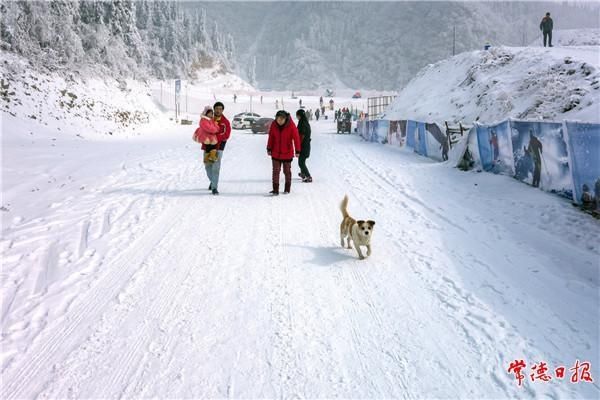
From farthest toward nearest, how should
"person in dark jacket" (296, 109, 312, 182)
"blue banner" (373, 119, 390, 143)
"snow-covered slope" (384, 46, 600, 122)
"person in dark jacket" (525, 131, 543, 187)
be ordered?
1. "blue banner" (373, 119, 390, 143)
2. "snow-covered slope" (384, 46, 600, 122)
3. "person in dark jacket" (296, 109, 312, 182)
4. "person in dark jacket" (525, 131, 543, 187)

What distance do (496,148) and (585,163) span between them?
396cm

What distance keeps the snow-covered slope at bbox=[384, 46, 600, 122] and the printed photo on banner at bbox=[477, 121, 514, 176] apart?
9.87 ft

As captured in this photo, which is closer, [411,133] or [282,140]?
[282,140]

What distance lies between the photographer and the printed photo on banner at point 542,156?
7871mm

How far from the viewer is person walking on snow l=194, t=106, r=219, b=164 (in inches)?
342

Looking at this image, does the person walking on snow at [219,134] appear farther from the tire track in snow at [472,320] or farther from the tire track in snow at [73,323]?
the tire track in snow at [472,320]

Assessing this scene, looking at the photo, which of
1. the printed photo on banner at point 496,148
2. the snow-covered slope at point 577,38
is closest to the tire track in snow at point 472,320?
the printed photo on banner at point 496,148

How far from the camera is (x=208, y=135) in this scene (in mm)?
8711

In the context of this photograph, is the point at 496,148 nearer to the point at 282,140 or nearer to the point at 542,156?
the point at 542,156

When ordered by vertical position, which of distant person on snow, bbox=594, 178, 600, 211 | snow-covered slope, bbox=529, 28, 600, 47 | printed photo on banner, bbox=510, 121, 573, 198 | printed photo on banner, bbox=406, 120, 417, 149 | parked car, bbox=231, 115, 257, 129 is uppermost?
snow-covered slope, bbox=529, 28, 600, 47

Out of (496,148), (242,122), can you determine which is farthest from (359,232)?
(242,122)

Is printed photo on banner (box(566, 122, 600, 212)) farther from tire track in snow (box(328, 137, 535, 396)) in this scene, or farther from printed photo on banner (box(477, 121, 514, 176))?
tire track in snow (box(328, 137, 535, 396))

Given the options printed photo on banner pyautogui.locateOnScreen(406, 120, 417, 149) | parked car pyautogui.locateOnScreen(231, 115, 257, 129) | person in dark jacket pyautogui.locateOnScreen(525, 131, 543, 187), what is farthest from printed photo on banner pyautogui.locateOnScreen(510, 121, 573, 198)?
parked car pyautogui.locateOnScreen(231, 115, 257, 129)

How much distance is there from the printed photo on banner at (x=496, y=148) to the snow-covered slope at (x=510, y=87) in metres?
3.01
